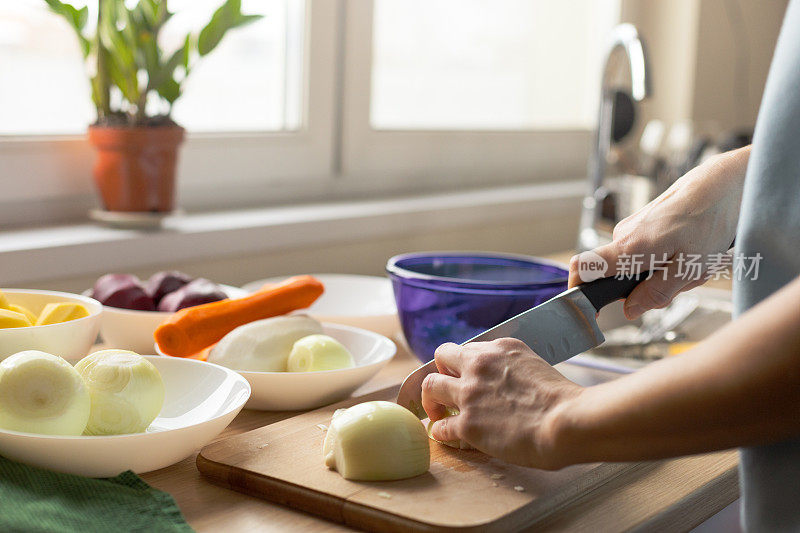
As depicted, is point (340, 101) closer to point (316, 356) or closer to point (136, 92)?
point (136, 92)

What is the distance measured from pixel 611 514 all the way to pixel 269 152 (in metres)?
1.05

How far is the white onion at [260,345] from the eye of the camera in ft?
2.92

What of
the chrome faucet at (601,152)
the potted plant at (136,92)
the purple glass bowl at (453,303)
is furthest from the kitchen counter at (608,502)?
the chrome faucet at (601,152)

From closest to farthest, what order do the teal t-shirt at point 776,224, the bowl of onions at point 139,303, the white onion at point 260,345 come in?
the teal t-shirt at point 776,224, the white onion at point 260,345, the bowl of onions at point 139,303

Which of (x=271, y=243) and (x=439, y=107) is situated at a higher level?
(x=439, y=107)

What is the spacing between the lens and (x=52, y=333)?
2.68ft

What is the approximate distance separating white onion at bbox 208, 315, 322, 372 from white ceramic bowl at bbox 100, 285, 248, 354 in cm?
11

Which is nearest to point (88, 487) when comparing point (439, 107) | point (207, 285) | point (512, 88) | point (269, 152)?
point (207, 285)

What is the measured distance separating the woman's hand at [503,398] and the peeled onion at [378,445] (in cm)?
3

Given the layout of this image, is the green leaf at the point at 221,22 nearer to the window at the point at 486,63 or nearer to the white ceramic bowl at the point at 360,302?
the white ceramic bowl at the point at 360,302

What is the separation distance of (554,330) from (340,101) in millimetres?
994

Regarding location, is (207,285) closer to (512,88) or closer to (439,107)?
(439,107)

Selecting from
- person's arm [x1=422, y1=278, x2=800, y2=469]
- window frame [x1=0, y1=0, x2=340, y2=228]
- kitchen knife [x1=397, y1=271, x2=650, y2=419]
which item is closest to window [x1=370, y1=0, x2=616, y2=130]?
window frame [x1=0, y1=0, x2=340, y2=228]

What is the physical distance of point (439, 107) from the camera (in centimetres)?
201
